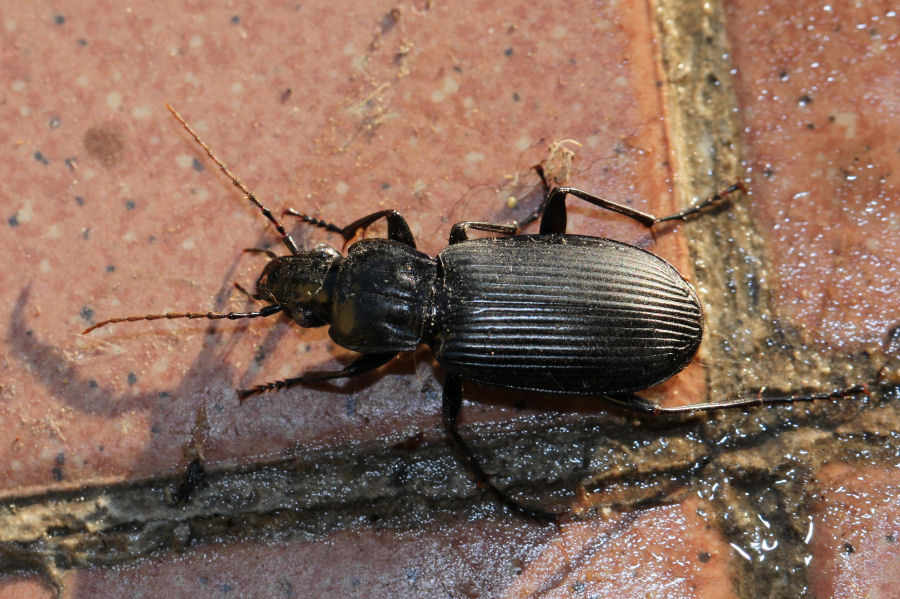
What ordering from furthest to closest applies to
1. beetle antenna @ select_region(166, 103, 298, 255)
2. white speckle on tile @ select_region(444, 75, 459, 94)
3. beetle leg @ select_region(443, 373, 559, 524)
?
white speckle on tile @ select_region(444, 75, 459, 94), beetle antenna @ select_region(166, 103, 298, 255), beetle leg @ select_region(443, 373, 559, 524)

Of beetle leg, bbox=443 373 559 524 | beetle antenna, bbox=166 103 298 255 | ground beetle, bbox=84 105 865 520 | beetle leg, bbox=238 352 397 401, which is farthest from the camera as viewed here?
beetle antenna, bbox=166 103 298 255

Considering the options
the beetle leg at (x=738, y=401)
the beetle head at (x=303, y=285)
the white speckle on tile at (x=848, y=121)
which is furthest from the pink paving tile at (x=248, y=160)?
the white speckle on tile at (x=848, y=121)

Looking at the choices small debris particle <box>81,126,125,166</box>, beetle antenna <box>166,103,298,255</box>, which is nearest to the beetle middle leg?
beetle antenna <box>166,103,298,255</box>

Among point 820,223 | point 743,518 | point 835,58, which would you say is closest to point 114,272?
point 743,518

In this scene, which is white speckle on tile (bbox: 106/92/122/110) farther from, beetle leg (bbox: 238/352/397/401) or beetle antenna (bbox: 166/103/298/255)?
beetle leg (bbox: 238/352/397/401)

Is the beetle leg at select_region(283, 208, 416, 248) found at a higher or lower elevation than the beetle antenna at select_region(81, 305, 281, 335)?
higher

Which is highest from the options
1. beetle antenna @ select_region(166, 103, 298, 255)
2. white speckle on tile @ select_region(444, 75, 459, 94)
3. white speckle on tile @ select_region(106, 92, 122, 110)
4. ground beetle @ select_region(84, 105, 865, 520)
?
white speckle on tile @ select_region(106, 92, 122, 110)

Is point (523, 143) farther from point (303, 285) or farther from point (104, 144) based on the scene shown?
point (104, 144)

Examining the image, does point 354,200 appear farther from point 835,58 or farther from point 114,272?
point 835,58

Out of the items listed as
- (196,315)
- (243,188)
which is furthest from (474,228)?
(196,315)
